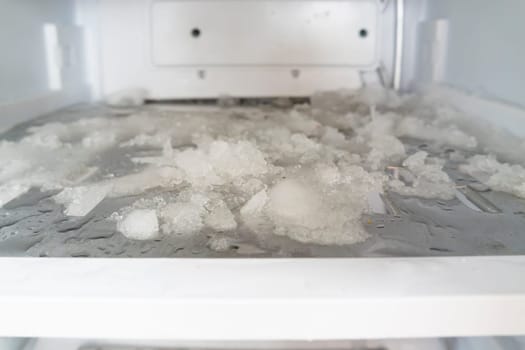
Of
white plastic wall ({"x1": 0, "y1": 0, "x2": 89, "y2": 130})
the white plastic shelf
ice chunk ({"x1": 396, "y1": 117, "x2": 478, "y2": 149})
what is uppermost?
white plastic wall ({"x1": 0, "y1": 0, "x2": 89, "y2": 130})

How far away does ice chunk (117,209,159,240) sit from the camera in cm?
57

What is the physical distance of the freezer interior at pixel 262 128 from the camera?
22.9 inches

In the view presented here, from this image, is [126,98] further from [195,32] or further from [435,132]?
[435,132]

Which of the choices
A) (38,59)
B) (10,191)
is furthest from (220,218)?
(38,59)

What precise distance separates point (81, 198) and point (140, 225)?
0.51 ft

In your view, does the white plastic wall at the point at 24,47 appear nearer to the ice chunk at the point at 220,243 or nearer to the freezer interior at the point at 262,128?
the freezer interior at the point at 262,128

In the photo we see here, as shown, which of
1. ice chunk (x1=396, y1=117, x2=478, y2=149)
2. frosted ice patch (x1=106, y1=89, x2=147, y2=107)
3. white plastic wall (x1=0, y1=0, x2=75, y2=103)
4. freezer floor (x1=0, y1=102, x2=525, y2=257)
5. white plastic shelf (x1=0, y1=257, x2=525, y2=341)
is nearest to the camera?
white plastic shelf (x1=0, y1=257, x2=525, y2=341)

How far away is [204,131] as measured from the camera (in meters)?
1.13

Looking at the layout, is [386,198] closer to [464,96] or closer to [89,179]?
[89,179]

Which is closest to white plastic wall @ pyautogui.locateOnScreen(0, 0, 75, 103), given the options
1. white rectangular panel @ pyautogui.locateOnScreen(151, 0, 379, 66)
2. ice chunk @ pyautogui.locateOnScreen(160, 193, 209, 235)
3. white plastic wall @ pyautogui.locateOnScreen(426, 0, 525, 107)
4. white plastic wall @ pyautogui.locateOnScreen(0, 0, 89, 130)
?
white plastic wall @ pyautogui.locateOnScreen(0, 0, 89, 130)

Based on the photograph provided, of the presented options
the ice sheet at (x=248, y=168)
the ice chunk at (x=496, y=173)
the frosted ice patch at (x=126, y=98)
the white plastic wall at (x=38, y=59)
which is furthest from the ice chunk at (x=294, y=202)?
the frosted ice patch at (x=126, y=98)

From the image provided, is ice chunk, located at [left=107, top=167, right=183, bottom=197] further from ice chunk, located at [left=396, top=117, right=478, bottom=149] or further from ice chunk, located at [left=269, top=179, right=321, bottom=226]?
ice chunk, located at [left=396, top=117, right=478, bottom=149]

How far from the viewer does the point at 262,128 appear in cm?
116

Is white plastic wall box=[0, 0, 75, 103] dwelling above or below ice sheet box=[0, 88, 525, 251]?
above
